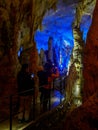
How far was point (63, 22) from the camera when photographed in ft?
75.4

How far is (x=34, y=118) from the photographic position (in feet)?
27.2

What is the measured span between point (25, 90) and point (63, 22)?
15.8 metres

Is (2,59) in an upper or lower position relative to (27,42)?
lower

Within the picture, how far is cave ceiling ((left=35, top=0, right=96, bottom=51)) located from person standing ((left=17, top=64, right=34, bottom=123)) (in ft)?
22.3

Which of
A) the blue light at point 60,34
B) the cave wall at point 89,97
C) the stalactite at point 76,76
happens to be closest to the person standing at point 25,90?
the cave wall at point 89,97

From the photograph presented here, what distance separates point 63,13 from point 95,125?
16.0 meters

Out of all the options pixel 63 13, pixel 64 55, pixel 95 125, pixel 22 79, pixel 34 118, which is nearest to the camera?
pixel 95 125

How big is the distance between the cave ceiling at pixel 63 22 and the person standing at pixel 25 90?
22.3ft

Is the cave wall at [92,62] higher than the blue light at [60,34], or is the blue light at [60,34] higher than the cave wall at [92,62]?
the blue light at [60,34]

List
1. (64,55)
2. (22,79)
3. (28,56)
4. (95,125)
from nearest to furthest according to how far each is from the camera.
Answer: (95,125) < (22,79) < (28,56) < (64,55)

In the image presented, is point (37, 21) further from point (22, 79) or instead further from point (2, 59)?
point (22, 79)

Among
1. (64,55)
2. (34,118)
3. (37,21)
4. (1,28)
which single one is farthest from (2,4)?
(64,55)

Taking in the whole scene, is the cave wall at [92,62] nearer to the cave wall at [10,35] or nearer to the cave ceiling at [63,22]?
the cave wall at [10,35]

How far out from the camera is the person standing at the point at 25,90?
7.55m
